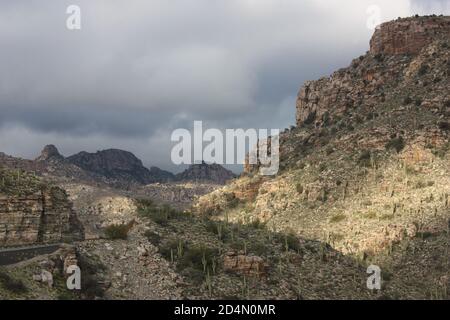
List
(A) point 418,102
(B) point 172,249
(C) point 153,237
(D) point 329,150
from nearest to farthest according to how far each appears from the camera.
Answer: (B) point 172,249 < (C) point 153,237 < (A) point 418,102 < (D) point 329,150

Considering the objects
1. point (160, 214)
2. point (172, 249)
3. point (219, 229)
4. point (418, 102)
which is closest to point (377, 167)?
point (418, 102)

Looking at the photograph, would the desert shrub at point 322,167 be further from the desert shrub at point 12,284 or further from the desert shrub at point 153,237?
the desert shrub at point 12,284

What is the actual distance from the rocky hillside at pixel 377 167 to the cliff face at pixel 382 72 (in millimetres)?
176

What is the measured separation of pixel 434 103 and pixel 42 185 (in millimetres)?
47109

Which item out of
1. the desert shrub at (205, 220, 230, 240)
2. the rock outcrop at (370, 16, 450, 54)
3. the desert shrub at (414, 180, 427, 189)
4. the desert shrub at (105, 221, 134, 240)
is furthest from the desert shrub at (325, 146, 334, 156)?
the desert shrub at (105, 221, 134, 240)

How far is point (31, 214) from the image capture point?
3400cm

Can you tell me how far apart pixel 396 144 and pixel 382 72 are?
22.2 metres

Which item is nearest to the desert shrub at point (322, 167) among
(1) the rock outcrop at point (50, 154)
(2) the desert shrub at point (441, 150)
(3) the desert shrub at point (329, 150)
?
(3) the desert shrub at point (329, 150)

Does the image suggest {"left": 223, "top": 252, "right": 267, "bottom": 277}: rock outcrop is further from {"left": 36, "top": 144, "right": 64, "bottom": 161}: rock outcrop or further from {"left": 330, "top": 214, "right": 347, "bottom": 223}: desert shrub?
{"left": 36, "top": 144, "right": 64, "bottom": 161}: rock outcrop

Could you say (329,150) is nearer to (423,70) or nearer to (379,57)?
(423,70)

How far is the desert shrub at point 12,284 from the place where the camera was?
2402 centimetres

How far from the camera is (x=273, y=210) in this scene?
218 feet

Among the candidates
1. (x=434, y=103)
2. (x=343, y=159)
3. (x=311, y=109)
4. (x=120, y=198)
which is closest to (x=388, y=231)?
(x=343, y=159)
